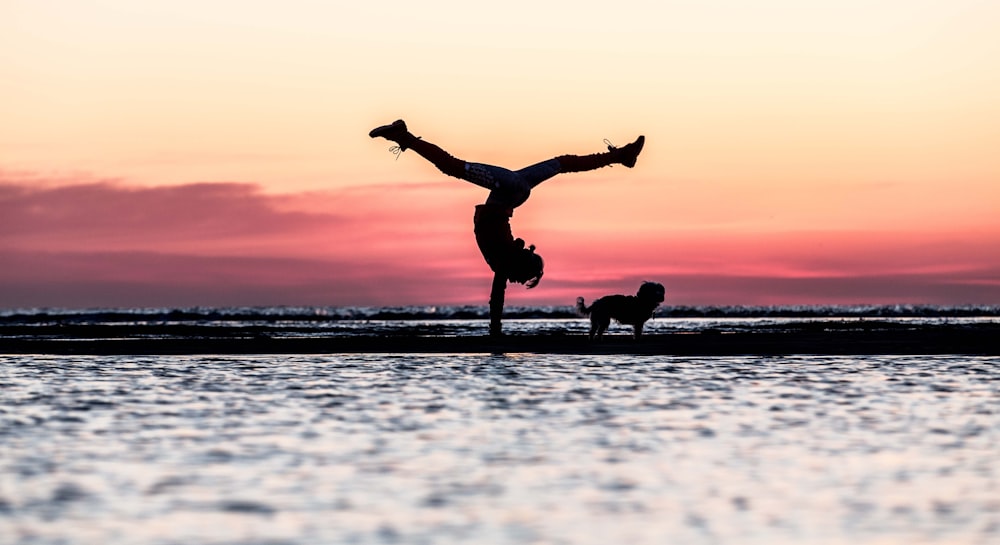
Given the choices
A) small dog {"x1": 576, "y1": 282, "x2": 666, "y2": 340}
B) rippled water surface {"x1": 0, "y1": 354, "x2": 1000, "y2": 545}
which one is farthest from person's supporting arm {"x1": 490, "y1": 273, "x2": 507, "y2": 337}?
rippled water surface {"x1": 0, "y1": 354, "x2": 1000, "y2": 545}

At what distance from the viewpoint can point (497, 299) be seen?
21.5 metres

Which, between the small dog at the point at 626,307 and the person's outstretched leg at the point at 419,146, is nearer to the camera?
the person's outstretched leg at the point at 419,146

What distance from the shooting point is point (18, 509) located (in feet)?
24.3

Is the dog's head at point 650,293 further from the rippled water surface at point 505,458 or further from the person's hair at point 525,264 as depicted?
the rippled water surface at point 505,458

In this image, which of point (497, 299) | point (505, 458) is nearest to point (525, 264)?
point (497, 299)

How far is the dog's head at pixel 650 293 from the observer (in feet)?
70.7

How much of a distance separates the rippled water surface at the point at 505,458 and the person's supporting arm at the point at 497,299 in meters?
5.53

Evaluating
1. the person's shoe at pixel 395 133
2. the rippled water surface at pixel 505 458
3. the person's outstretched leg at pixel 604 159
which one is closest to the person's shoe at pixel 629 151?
the person's outstretched leg at pixel 604 159

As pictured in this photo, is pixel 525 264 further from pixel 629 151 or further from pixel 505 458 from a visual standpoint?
pixel 505 458

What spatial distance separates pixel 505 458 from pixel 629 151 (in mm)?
13045

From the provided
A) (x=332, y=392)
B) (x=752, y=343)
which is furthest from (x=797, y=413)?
(x=752, y=343)

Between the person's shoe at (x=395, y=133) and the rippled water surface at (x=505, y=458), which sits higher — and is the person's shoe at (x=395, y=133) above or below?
above

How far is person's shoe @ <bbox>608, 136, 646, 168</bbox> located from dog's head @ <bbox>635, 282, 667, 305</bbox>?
196 cm

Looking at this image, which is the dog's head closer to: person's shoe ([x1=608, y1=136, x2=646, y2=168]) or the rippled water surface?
person's shoe ([x1=608, y1=136, x2=646, y2=168])
